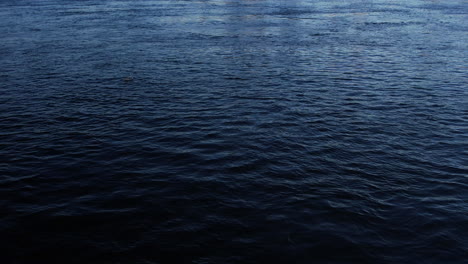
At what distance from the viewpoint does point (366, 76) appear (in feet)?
121

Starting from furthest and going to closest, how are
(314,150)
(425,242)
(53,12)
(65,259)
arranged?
(53,12)
(314,150)
(425,242)
(65,259)

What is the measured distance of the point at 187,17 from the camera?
80.6 metres

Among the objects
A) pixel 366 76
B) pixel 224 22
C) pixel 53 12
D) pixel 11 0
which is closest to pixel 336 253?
pixel 366 76

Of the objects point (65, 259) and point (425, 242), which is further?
point (425, 242)

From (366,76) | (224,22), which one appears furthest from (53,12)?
(366,76)

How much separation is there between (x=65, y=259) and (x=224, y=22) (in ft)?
221

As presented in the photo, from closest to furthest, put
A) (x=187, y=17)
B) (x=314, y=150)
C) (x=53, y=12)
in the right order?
(x=314, y=150)
(x=187, y=17)
(x=53, y=12)

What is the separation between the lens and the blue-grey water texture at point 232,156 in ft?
48.3

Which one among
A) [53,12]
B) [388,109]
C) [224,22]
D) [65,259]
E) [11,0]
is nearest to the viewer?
[65,259]

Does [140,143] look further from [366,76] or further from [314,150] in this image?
[366,76]

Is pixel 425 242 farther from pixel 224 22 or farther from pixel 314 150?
pixel 224 22

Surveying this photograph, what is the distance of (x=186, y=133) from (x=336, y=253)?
1314 cm

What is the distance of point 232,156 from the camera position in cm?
2142

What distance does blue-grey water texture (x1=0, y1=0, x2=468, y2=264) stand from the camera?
14711 millimetres
